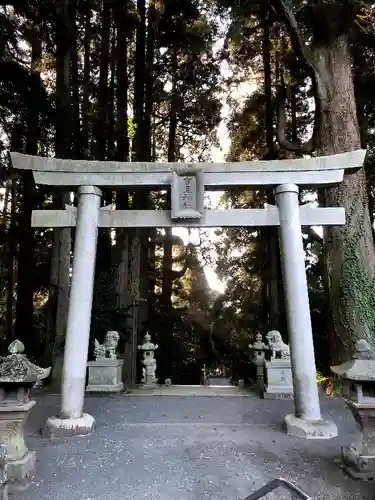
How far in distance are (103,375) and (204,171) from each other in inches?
181

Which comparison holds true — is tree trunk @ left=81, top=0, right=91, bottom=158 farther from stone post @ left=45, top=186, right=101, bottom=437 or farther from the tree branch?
the tree branch

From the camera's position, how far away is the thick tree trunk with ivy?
753cm

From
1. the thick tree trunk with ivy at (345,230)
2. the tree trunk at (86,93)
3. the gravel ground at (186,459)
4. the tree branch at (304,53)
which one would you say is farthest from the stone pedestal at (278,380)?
the tree trunk at (86,93)

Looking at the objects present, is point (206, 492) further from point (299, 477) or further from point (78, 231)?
point (78, 231)

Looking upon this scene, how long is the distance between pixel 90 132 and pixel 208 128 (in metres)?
5.79

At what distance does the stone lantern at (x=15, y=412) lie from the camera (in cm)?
379

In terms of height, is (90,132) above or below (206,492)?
above

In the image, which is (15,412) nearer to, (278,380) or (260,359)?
(278,380)

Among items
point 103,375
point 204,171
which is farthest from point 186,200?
point 103,375

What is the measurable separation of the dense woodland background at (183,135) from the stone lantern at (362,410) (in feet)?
11.9

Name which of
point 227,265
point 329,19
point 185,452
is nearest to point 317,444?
point 185,452

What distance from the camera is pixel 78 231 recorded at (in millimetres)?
5965

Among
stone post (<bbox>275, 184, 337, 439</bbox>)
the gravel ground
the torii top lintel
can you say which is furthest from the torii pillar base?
the torii top lintel

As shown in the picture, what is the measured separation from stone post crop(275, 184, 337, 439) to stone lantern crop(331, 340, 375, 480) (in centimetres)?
109
